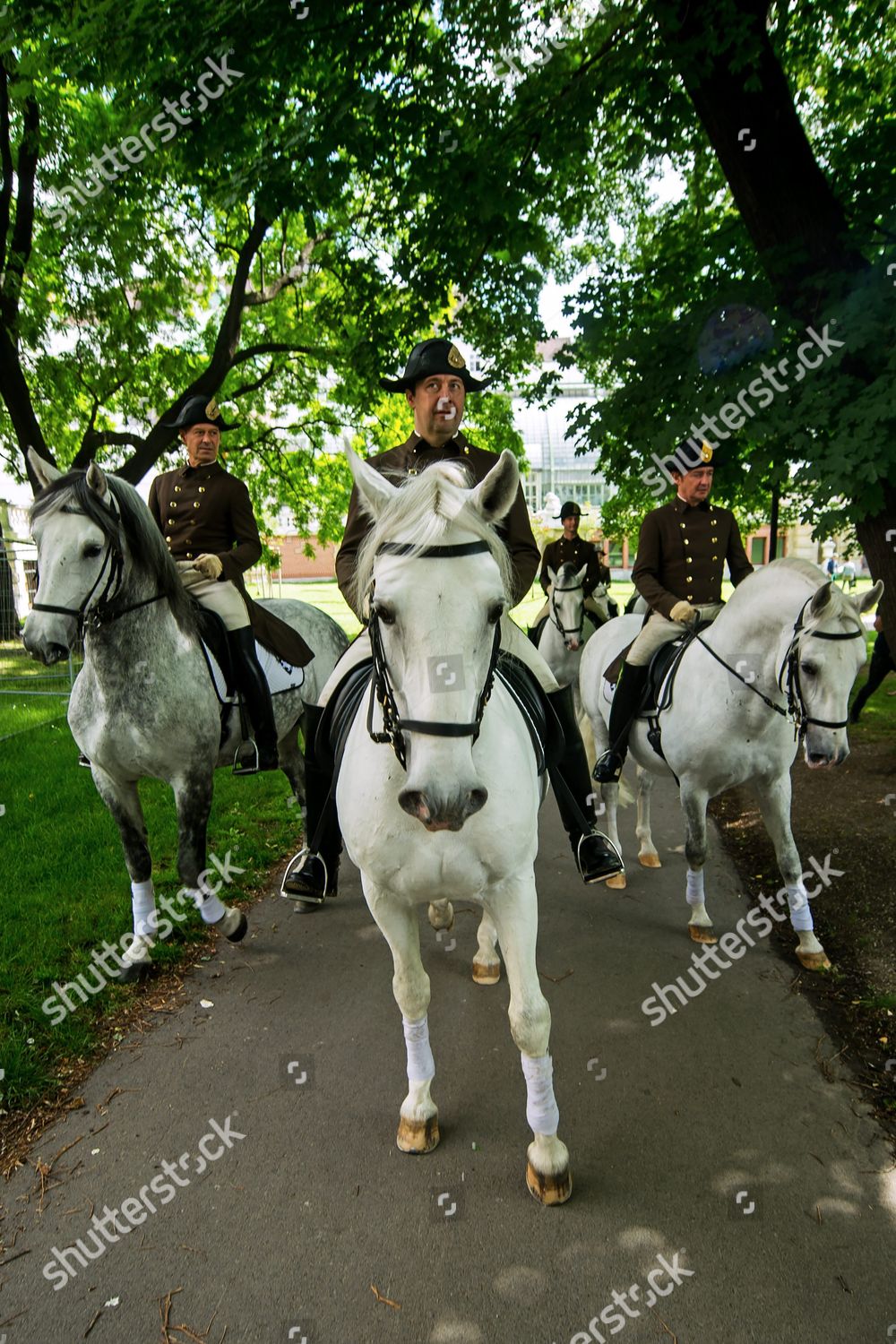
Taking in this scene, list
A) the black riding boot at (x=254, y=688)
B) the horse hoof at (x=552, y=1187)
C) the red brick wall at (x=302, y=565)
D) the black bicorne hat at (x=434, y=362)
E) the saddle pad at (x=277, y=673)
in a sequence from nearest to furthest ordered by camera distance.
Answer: the horse hoof at (x=552, y=1187)
the black bicorne hat at (x=434, y=362)
the black riding boot at (x=254, y=688)
the saddle pad at (x=277, y=673)
the red brick wall at (x=302, y=565)

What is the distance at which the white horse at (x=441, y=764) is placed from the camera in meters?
2.11

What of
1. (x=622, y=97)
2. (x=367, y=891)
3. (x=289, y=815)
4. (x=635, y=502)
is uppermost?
(x=622, y=97)

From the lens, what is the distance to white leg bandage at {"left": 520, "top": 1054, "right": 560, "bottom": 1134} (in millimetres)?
2986

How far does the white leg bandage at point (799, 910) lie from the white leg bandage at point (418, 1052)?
2.63 metres

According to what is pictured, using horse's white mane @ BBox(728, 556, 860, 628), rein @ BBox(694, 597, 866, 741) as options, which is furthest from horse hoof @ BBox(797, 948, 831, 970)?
horse's white mane @ BBox(728, 556, 860, 628)

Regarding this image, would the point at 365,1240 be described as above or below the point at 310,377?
below

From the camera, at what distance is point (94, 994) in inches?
171

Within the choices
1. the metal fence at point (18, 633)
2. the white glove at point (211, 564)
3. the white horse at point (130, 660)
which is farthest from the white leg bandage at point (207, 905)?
the metal fence at point (18, 633)

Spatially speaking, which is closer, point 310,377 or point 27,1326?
point 27,1326

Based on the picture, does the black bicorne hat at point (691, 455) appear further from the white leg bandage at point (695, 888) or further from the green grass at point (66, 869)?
the green grass at point (66, 869)

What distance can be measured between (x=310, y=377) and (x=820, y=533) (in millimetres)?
14164

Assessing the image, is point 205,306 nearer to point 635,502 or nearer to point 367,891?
point 635,502

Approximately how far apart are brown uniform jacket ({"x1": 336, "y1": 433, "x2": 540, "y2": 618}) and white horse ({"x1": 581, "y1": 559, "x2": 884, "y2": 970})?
6.06 ft

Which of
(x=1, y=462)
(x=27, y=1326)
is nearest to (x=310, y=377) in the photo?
(x=1, y=462)
